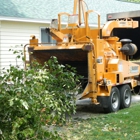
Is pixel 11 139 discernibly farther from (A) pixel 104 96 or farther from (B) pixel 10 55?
(B) pixel 10 55

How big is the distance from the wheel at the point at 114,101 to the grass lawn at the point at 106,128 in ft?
0.97

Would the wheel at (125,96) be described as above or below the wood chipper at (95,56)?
below

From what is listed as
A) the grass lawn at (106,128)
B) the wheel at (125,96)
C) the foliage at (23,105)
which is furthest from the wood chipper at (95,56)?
the foliage at (23,105)

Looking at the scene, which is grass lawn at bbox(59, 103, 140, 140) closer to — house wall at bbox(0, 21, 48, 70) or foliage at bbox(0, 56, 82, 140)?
foliage at bbox(0, 56, 82, 140)

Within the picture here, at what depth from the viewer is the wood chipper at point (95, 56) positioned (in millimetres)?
9242

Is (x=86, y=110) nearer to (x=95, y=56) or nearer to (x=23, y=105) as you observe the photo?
(x=95, y=56)

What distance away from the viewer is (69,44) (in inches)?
383

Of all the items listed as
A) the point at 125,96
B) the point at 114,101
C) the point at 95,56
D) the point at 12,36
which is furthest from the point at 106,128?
the point at 12,36

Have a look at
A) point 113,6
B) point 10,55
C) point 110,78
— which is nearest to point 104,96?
point 110,78

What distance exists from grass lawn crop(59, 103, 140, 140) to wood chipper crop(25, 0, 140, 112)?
69 cm

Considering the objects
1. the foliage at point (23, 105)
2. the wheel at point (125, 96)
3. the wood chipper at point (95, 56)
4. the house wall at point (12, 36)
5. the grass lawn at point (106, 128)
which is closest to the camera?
the foliage at point (23, 105)

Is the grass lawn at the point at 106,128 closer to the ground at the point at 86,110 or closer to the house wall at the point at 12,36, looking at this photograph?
the ground at the point at 86,110

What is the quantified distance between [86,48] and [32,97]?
166 inches

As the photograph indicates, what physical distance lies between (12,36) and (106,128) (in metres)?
8.09
